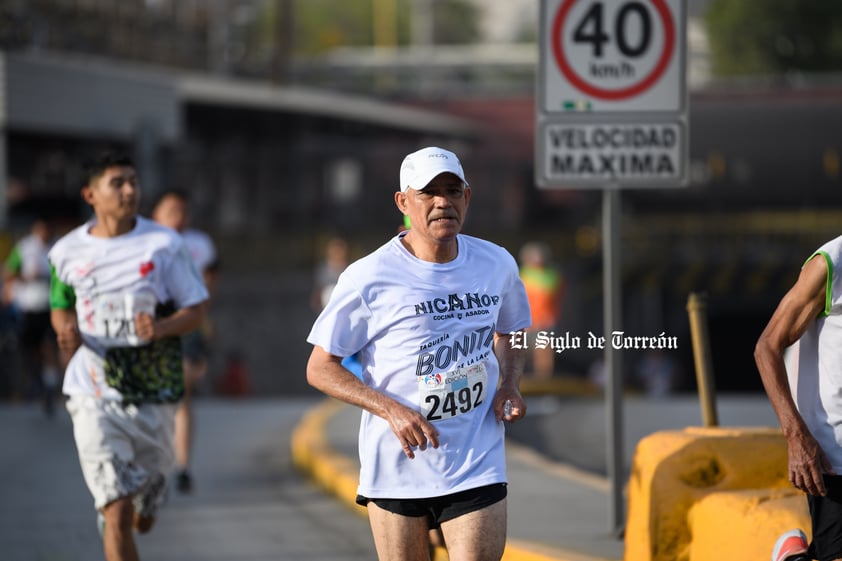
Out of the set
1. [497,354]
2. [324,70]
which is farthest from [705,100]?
[497,354]

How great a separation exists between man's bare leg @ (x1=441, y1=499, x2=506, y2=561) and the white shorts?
2247mm

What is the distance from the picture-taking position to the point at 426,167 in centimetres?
518

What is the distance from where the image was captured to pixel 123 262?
7336mm

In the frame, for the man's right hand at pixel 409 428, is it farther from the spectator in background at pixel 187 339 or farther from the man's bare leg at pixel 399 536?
the spectator in background at pixel 187 339

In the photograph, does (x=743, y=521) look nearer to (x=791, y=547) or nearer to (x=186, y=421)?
(x=791, y=547)

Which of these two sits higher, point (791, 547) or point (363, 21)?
point (363, 21)

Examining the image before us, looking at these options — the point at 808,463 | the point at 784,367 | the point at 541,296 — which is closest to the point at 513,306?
the point at 784,367

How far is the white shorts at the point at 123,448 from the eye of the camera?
7.07 metres

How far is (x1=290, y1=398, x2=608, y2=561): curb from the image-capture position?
323 inches

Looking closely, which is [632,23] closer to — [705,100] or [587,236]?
[587,236]

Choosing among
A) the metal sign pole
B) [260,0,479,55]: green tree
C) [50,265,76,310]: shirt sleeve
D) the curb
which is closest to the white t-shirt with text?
[50,265,76,310]: shirt sleeve

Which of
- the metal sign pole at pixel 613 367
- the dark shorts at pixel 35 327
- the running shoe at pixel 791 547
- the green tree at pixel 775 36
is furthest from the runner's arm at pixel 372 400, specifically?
the green tree at pixel 775 36

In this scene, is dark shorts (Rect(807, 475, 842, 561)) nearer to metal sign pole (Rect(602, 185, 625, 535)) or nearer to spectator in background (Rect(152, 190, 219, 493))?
metal sign pole (Rect(602, 185, 625, 535))

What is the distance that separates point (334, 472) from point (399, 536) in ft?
22.4
